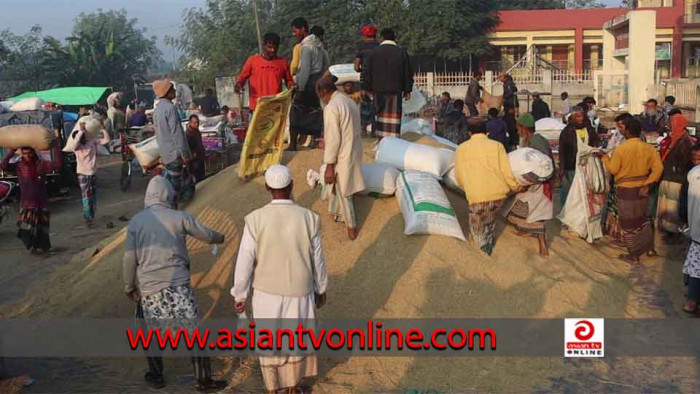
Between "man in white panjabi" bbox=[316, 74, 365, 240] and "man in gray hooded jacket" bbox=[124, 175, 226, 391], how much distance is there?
1552 millimetres

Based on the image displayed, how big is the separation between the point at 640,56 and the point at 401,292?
2217 centimetres

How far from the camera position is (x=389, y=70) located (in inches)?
321

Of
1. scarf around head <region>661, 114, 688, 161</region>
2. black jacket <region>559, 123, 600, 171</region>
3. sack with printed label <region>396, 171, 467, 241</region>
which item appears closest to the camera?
sack with printed label <region>396, 171, 467, 241</region>

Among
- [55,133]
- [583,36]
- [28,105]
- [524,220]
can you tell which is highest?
[583,36]

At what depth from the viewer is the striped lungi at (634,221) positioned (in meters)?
7.52

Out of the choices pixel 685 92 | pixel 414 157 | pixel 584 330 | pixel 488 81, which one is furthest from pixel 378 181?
pixel 488 81

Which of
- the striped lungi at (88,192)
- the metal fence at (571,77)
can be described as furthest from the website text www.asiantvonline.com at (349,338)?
the metal fence at (571,77)

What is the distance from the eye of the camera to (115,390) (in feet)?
16.1

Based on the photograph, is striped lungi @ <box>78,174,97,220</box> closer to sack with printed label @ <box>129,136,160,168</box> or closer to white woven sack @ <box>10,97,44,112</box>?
sack with printed label @ <box>129,136,160,168</box>

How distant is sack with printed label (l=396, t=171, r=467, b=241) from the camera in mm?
6434

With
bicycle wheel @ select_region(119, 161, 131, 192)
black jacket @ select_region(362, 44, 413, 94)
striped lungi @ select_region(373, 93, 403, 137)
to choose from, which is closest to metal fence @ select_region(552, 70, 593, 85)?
bicycle wheel @ select_region(119, 161, 131, 192)

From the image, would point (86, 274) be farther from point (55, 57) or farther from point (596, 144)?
point (55, 57)

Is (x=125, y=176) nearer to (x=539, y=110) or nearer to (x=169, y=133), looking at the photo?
(x=169, y=133)

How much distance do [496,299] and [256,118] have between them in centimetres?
291
